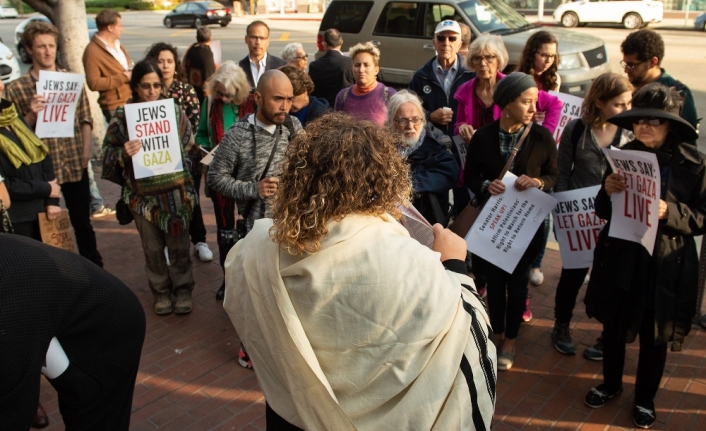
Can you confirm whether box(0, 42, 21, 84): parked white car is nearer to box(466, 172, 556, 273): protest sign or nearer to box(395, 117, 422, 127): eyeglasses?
box(395, 117, 422, 127): eyeglasses

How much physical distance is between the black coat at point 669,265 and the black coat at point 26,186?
3.53 metres

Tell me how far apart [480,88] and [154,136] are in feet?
8.35

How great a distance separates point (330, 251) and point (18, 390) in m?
1.14

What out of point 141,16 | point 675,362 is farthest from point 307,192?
point 141,16

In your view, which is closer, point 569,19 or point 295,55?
point 295,55

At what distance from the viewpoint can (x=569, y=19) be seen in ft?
89.6

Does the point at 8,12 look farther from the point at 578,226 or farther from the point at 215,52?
the point at 578,226

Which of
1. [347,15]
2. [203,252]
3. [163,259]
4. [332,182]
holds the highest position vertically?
[347,15]

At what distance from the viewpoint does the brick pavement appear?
3633 mm

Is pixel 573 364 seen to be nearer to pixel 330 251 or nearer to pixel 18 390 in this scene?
pixel 330 251

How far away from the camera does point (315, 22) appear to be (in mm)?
36125

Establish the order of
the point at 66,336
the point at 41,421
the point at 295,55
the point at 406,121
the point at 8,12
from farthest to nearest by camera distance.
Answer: the point at 8,12 → the point at 295,55 → the point at 406,121 → the point at 41,421 → the point at 66,336

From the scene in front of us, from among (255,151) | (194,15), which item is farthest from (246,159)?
(194,15)

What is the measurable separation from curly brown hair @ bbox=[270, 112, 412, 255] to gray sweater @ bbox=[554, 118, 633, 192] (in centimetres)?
275
